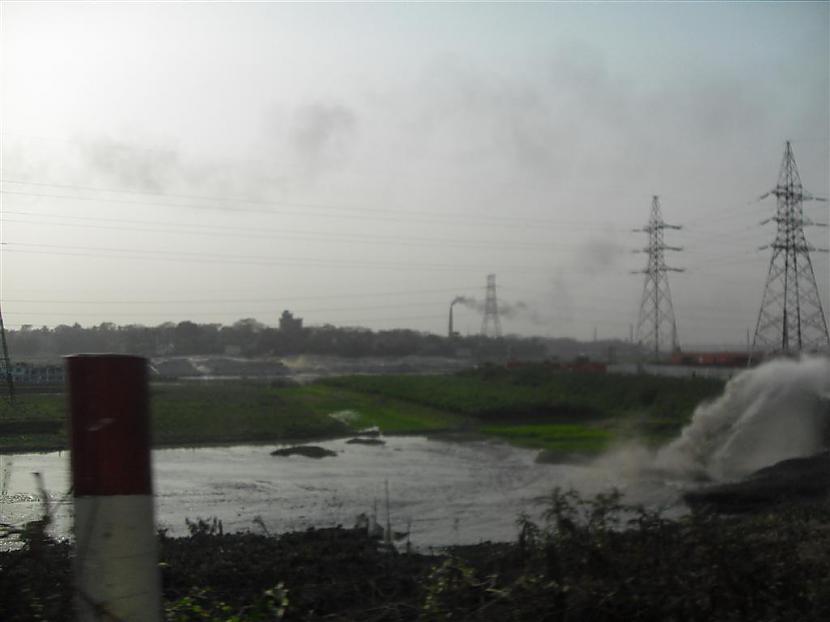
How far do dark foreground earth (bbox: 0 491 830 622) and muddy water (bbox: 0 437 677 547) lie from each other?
460 centimetres

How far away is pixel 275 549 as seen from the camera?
9.33 m

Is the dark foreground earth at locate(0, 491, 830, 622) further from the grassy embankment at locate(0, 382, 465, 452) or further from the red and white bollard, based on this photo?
Answer: the grassy embankment at locate(0, 382, 465, 452)

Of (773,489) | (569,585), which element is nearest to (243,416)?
(773,489)

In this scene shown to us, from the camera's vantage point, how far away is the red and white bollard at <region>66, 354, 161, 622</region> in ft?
11.4

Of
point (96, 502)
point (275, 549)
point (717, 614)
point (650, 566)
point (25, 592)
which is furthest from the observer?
point (275, 549)

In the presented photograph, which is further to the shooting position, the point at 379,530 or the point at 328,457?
the point at 328,457

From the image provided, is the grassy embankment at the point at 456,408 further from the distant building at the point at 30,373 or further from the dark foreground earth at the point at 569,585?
the dark foreground earth at the point at 569,585

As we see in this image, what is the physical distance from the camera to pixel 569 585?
206 inches

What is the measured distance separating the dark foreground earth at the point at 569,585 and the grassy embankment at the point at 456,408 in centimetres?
1253

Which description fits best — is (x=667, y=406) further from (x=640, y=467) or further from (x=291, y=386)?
(x=291, y=386)

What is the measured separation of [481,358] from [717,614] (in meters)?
46.9

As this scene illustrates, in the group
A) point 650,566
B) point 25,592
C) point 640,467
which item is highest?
point 25,592

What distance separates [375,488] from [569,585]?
1626cm

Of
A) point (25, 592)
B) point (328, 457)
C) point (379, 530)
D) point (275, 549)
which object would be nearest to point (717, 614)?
point (25, 592)
